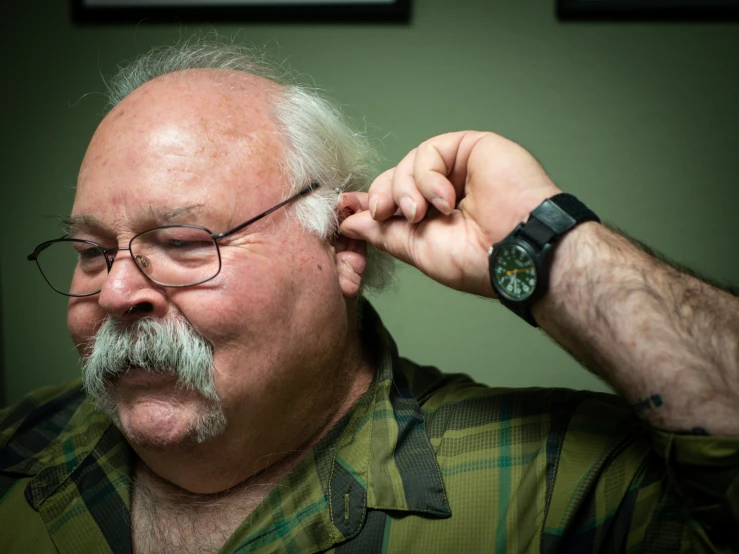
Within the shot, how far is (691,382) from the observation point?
927 mm

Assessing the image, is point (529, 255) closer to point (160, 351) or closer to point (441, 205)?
point (441, 205)

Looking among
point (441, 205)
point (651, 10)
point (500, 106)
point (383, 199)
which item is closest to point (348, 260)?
point (383, 199)

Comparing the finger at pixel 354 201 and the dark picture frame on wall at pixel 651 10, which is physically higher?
the dark picture frame on wall at pixel 651 10

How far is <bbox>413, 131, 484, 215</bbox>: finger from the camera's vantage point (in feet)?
3.72

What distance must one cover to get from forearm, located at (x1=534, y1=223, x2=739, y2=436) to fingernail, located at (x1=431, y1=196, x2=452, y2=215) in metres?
0.20

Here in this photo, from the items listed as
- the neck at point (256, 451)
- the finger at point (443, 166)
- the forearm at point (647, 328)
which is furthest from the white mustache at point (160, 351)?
the forearm at point (647, 328)

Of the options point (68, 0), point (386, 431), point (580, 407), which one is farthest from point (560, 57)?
point (68, 0)

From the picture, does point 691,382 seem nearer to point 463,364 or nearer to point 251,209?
point 251,209

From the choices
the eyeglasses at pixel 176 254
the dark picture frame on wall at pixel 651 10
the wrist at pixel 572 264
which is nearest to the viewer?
the wrist at pixel 572 264

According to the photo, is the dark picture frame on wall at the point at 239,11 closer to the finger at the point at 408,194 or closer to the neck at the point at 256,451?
the finger at the point at 408,194

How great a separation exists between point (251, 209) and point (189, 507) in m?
0.60

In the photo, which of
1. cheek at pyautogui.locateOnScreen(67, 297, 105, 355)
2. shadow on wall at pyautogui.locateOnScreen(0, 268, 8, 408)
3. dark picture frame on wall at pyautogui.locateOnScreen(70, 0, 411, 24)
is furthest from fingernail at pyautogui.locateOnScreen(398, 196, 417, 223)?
shadow on wall at pyautogui.locateOnScreen(0, 268, 8, 408)

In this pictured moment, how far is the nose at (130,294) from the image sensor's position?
1.13 m

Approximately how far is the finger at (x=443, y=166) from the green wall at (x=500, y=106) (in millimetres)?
541
